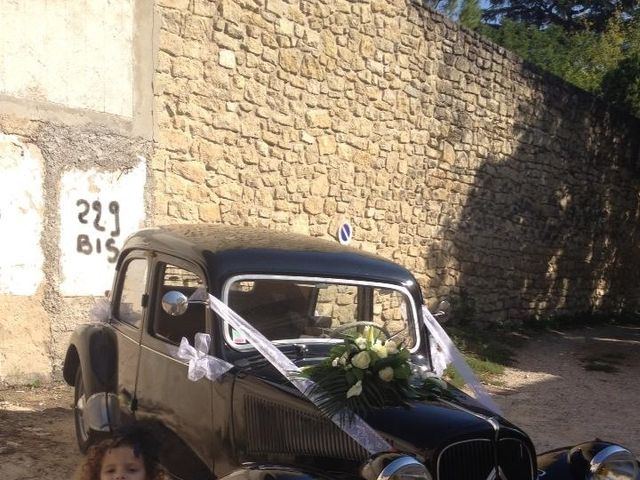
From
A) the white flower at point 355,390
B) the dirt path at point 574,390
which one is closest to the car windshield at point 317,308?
the white flower at point 355,390

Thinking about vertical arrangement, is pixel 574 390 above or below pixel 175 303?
below

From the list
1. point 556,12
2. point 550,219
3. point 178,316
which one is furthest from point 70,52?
point 556,12

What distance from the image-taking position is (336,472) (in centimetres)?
314

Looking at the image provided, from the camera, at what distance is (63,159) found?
266 inches

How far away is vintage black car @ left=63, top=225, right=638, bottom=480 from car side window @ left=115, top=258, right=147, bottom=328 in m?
0.02

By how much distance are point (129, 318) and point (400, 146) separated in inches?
245

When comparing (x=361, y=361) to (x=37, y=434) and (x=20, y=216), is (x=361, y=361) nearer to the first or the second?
(x=37, y=434)

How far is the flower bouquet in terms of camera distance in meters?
3.23

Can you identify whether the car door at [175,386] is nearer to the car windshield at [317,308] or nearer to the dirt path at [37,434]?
Result: the car windshield at [317,308]

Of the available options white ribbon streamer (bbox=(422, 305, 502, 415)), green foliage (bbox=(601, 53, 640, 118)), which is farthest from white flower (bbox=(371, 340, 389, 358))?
green foliage (bbox=(601, 53, 640, 118))

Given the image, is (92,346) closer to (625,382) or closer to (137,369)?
(137,369)

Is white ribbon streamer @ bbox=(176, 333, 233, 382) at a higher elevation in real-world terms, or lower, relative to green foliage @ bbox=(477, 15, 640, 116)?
lower

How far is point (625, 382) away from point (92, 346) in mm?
6726

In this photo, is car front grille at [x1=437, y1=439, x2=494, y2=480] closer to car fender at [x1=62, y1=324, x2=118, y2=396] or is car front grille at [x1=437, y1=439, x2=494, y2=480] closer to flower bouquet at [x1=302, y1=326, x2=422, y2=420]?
flower bouquet at [x1=302, y1=326, x2=422, y2=420]
